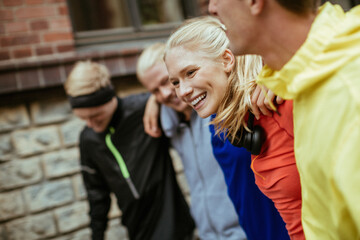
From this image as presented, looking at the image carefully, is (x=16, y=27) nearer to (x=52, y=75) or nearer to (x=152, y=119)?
(x=52, y=75)

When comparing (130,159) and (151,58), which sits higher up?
(151,58)

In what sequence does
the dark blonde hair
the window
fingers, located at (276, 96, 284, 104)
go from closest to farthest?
1. the dark blonde hair
2. fingers, located at (276, 96, 284, 104)
3. the window

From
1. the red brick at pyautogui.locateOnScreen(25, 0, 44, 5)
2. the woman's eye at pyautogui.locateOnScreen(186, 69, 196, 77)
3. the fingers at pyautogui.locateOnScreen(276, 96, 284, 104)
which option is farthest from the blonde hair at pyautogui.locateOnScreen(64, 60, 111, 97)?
the fingers at pyautogui.locateOnScreen(276, 96, 284, 104)

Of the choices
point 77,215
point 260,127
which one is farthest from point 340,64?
point 77,215

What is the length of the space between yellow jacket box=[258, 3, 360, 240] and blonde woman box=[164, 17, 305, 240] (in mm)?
242

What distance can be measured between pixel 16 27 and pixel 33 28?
0.47 feet

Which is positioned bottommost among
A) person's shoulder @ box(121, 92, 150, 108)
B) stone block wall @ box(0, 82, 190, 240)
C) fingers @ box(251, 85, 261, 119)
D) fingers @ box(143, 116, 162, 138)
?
stone block wall @ box(0, 82, 190, 240)

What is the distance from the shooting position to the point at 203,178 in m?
2.14

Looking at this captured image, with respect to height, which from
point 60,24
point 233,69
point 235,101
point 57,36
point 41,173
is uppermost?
point 60,24

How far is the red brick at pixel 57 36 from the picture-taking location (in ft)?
10.4

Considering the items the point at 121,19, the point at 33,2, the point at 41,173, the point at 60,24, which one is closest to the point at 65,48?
the point at 60,24

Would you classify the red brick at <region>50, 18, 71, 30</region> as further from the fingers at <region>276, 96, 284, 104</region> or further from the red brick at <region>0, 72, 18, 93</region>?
the fingers at <region>276, 96, 284, 104</region>

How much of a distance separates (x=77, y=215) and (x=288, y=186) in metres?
2.60

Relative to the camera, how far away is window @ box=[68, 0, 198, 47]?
3570 mm
